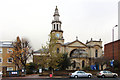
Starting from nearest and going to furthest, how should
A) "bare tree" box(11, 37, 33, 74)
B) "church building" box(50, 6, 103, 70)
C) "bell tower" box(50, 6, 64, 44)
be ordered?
"bare tree" box(11, 37, 33, 74) < "church building" box(50, 6, 103, 70) < "bell tower" box(50, 6, 64, 44)

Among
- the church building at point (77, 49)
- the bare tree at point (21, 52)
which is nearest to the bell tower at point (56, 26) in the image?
the church building at point (77, 49)

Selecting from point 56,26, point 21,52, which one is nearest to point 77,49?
point 56,26

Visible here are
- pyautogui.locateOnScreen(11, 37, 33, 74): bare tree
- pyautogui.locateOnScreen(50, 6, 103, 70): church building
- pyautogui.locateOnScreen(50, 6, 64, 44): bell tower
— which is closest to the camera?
pyautogui.locateOnScreen(11, 37, 33, 74): bare tree

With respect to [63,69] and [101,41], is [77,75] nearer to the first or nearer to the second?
[63,69]

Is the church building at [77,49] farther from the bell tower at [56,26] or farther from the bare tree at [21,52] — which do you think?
the bare tree at [21,52]

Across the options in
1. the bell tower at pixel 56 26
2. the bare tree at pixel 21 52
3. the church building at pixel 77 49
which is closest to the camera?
the bare tree at pixel 21 52

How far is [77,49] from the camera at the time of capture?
54.9m

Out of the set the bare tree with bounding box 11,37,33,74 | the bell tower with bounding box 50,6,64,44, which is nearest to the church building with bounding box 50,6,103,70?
the bell tower with bounding box 50,6,64,44

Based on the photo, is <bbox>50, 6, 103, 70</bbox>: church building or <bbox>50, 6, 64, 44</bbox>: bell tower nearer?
<bbox>50, 6, 103, 70</bbox>: church building

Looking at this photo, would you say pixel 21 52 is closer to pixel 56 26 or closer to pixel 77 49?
pixel 77 49

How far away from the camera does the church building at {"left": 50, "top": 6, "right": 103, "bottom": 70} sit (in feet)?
183

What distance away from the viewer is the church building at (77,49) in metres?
55.9

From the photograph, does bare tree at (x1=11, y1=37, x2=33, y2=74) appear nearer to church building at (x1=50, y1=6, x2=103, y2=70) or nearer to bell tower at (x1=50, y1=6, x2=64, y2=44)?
church building at (x1=50, y1=6, x2=103, y2=70)

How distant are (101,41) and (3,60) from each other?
34880mm
